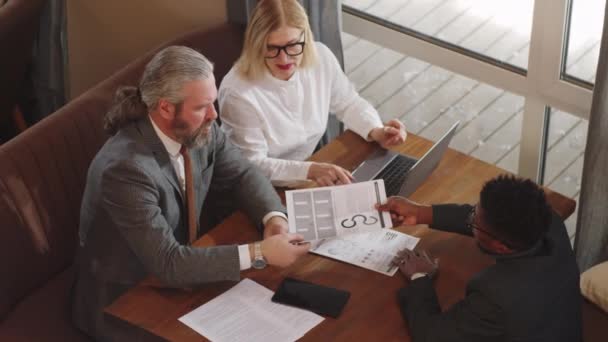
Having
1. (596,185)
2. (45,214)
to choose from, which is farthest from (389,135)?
(45,214)

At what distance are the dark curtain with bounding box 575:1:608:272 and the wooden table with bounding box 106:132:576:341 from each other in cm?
17

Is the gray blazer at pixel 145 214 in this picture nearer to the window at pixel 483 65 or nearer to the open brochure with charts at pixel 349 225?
the open brochure with charts at pixel 349 225

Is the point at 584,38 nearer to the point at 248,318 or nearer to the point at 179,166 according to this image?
the point at 179,166

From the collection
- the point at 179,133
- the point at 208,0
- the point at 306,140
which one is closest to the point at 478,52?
the point at 306,140

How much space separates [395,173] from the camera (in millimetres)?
2742

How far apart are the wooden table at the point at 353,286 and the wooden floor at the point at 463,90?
0.76 meters

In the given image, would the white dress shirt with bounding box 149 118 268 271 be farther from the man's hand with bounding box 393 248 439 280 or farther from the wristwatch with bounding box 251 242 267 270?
the man's hand with bounding box 393 248 439 280

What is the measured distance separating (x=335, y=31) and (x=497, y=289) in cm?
160

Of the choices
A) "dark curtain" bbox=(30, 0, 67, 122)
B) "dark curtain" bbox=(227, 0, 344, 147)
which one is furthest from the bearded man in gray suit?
"dark curtain" bbox=(30, 0, 67, 122)

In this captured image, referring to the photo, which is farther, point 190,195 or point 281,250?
point 190,195

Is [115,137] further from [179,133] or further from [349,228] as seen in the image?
[349,228]

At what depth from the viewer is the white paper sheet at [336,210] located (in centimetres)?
240

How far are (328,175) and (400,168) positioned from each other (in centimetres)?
26

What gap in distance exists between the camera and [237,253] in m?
2.29
